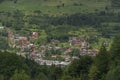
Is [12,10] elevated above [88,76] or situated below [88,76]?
below

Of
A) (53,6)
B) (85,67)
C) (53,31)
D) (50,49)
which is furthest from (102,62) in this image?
(53,6)

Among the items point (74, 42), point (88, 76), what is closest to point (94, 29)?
point (74, 42)

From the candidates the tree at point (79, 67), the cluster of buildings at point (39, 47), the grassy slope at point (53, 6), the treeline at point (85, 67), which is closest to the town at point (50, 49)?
the cluster of buildings at point (39, 47)

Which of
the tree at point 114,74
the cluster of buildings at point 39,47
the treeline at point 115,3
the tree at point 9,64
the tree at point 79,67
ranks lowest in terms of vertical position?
the treeline at point 115,3

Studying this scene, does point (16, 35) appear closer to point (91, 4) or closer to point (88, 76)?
point (91, 4)

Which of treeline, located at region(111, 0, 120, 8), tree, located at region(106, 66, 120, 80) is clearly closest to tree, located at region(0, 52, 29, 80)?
tree, located at region(106, 66, 120, 80)

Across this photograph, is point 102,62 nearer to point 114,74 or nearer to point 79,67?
point 79,67

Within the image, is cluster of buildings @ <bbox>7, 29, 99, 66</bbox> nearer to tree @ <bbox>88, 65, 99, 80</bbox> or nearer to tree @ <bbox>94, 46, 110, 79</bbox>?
tree @ <bbox>94, 46, 110, 79</bbox>

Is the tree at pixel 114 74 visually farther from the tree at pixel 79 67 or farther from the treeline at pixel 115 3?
the treeline at pixel 115 3
